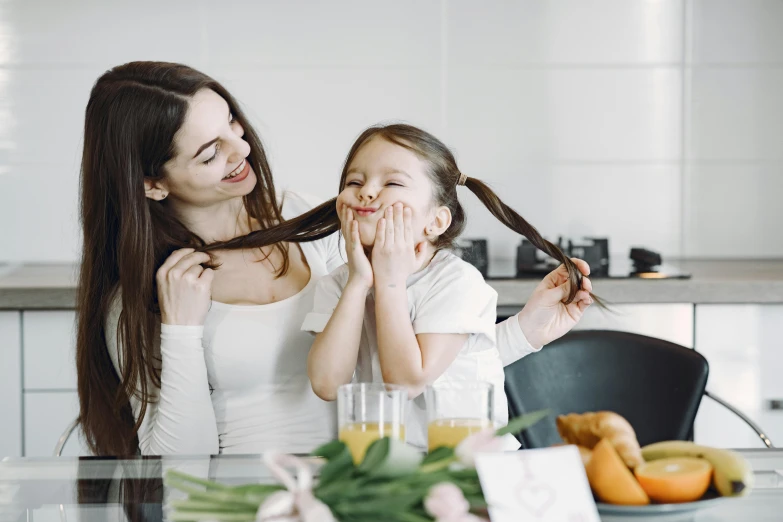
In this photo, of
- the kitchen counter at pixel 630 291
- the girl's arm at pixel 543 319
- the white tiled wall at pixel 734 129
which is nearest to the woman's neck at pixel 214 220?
the girl's arm at pixel 543 319

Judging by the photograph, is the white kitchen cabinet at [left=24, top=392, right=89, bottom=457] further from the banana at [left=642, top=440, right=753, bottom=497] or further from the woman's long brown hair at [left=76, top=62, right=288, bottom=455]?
the banana at [left=642, top=440, right=753, bottom=497]

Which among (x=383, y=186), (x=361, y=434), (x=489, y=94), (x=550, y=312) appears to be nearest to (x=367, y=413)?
(x=361, y=434)

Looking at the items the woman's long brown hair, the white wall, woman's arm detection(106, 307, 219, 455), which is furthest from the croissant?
the white wall

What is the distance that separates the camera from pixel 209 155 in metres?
1.48

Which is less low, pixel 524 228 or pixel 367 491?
pixel 524 228

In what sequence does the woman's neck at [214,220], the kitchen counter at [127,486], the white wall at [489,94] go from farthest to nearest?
1. the white wall at [489,94]
2. the woman's neck at [214,220]
3. the kitchen counter at [127,486]

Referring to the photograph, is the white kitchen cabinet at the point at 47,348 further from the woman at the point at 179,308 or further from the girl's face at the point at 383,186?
the girl's face at the point at 383,186

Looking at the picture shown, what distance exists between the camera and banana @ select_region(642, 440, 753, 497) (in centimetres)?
79

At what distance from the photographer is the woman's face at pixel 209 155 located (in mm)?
1473

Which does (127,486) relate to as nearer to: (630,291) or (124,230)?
(124,230)

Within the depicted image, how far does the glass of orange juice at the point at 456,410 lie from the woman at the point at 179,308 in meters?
0.62

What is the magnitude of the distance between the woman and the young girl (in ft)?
0.32

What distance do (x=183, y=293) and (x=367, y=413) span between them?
0.68 metres

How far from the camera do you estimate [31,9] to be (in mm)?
2680
